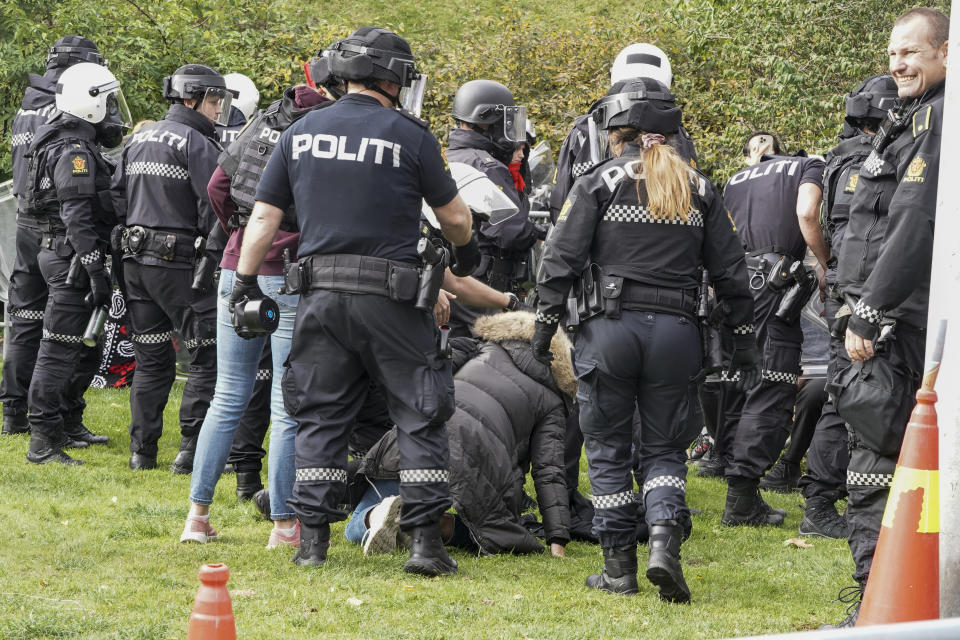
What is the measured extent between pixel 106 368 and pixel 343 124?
682 centimetres

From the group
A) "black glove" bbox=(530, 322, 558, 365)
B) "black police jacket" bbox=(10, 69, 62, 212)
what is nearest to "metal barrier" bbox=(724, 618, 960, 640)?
"black glove" bbox=(530, 322, 558, 365)

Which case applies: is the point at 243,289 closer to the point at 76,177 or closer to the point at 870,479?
the point at 870,479

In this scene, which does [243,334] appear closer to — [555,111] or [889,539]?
[889,539]

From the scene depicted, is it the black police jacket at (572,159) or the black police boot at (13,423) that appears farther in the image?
the black police boot at (13,423)

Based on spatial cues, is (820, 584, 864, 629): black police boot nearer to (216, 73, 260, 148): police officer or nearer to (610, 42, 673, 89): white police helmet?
(610, 42, 673, 89): white police helmet

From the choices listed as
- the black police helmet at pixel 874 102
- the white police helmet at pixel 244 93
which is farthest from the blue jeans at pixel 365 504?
the white police helmet at pixel 244 93

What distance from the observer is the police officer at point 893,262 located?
421 cm

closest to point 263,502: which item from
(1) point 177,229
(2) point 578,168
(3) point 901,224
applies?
(1) point 177,229

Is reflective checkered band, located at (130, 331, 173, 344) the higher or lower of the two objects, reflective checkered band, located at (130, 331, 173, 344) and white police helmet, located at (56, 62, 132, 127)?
the lower

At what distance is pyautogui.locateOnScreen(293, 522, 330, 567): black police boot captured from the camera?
16.9 feet

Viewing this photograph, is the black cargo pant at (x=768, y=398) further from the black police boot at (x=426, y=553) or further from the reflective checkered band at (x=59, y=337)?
the reflective checkered band at (x=59, y=337)

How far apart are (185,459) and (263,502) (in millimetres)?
1652

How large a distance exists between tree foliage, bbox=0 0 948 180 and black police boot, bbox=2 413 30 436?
4.78 m

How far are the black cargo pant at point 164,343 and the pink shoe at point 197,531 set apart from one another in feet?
6.17
